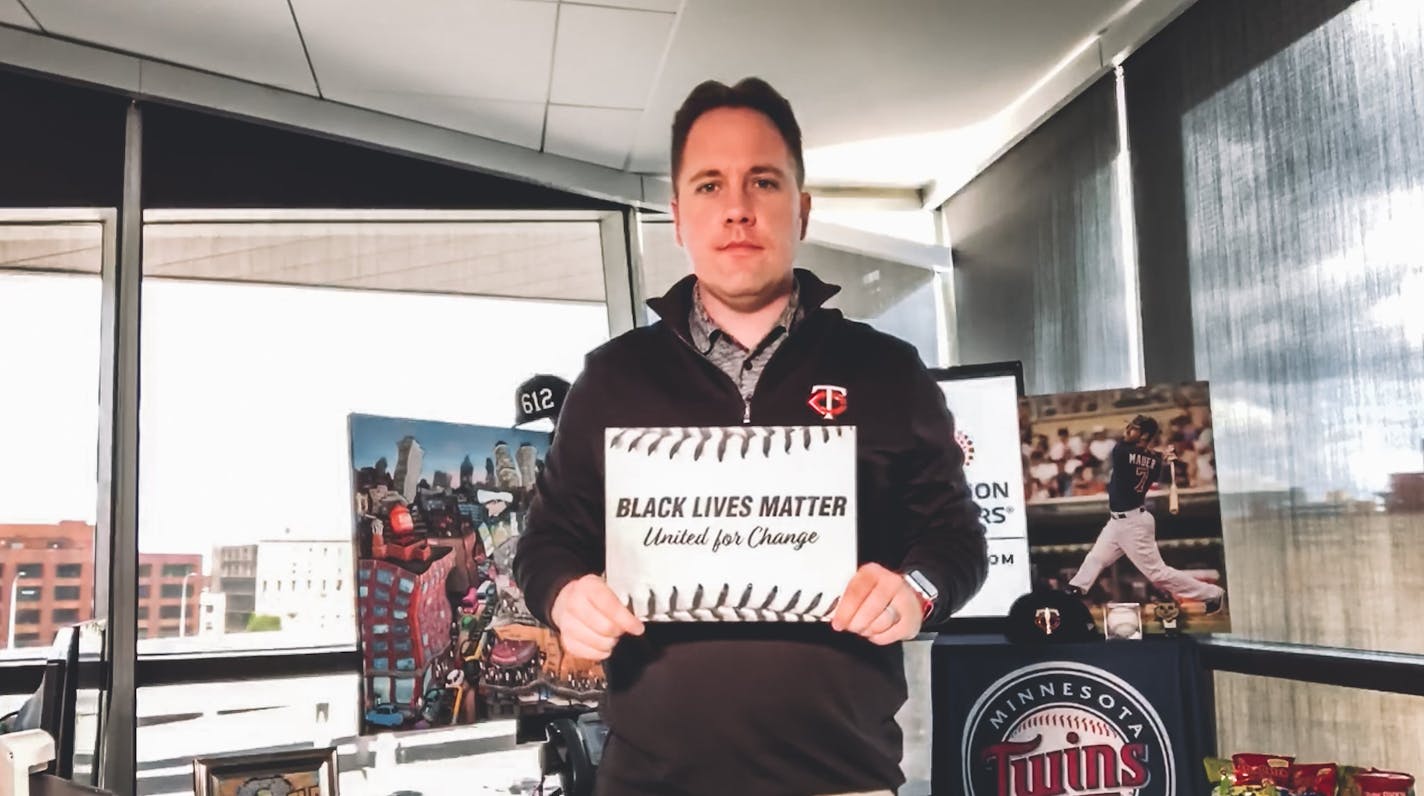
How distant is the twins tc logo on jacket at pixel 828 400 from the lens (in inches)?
49.4

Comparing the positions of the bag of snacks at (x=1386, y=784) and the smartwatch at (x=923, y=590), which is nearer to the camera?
the smartwatch at (x=923, y=590)

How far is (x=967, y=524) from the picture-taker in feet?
4.16

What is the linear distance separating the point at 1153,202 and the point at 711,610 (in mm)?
2624

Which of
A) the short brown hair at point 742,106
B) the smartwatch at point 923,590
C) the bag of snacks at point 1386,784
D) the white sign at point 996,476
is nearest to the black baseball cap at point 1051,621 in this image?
the white sign at point 996,476

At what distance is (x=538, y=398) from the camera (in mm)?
3486

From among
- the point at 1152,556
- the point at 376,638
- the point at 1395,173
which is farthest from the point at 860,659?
the point at 376,638

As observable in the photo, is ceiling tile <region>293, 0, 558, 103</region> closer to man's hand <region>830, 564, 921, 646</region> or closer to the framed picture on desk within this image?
the framed picture on desk

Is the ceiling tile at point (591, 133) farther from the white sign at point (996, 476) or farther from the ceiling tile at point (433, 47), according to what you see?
the white sign at point (996, 476)

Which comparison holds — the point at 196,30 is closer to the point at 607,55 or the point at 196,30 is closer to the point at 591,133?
the point at 607,55

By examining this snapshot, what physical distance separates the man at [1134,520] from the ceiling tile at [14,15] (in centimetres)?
331

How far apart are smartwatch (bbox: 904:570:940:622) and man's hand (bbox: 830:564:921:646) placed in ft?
0.06

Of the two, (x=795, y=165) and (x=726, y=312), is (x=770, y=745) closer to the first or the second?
(x=726, y=312)

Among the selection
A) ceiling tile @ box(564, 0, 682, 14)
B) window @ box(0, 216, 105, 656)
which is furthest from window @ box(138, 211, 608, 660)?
ceiling tile @ box(564, 0, 682, 14)

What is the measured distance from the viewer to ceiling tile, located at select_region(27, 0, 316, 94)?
294 centimetres
